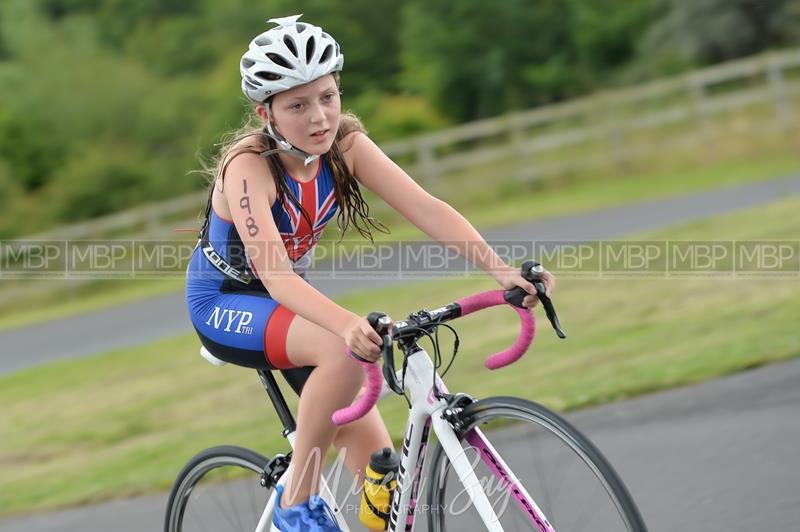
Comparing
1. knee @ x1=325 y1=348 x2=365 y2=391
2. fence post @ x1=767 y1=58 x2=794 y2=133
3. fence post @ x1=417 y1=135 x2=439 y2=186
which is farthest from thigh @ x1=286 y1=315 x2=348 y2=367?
fence post @ x1=417 y1=135 x2=439 y2=186

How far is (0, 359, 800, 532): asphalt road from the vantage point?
4.43m

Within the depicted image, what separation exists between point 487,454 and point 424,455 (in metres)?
0.30

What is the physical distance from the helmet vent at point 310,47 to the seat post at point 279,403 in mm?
1155

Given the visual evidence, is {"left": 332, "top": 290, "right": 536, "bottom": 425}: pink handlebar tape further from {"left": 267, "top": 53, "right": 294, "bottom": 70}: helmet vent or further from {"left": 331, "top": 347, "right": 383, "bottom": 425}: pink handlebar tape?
{"left": 267, "top": 53, "right": 294, "bottom": 70}: helmet vent

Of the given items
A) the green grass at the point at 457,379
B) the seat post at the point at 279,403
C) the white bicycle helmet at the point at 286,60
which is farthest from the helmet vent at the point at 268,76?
the green grass at the point at 457,379

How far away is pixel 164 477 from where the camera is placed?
263 inches

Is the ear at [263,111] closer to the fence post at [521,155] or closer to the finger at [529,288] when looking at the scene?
the finger at [529,288]

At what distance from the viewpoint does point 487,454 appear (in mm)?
3379

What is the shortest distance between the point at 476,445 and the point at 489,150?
17311mm

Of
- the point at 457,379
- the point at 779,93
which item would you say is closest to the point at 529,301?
the point at 457,379

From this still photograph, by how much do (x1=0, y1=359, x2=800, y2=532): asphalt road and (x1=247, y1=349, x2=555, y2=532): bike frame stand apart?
0.19 meters

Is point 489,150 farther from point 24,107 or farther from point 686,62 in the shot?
point 24,107

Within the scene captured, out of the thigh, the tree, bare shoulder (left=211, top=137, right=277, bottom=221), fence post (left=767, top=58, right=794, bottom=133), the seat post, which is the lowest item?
the seat post

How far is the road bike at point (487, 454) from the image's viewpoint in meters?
3.20
